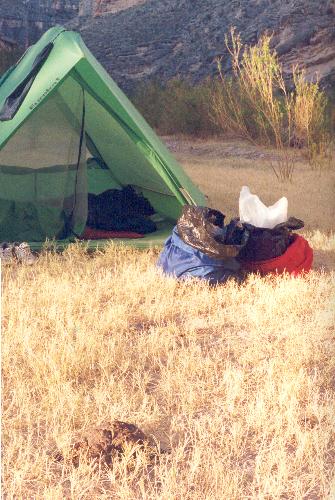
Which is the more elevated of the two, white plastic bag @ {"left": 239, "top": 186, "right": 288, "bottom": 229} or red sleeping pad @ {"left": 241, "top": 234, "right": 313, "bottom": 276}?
white plastic bag @ {"left": 239, "top": 186, "right": 288, "bottom": 229}

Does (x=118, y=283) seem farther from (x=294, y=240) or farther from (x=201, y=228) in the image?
(x=294, y=240)

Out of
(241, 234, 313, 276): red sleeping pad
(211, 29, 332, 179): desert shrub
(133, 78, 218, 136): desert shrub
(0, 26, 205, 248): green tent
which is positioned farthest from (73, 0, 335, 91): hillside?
(241, 234, 313, 276): red sleeping pad

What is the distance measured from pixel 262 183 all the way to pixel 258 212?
470 centimetres

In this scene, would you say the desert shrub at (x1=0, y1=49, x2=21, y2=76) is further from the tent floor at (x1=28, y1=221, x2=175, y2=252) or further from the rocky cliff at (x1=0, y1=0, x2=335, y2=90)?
the tent floor at (x1=28, y1=221, x2=175, y2=252)

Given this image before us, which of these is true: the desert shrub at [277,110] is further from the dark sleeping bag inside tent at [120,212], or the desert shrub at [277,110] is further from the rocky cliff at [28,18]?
the rocky cliff at [28,18]

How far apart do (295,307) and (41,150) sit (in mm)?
2518

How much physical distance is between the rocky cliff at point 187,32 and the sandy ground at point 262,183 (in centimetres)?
758

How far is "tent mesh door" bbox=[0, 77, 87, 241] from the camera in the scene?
19.6 ft

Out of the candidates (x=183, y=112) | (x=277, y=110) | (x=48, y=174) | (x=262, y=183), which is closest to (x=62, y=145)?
(x=48, y=174)

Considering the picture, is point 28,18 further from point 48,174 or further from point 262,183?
point 48,174

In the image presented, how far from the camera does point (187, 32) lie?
29.8m

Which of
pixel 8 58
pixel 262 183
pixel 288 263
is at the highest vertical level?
pixel 8 58

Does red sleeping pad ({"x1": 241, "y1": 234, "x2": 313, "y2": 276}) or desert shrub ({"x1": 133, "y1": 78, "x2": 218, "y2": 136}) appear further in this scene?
desert shrub ({"x1": 133, "y1": 78, "x2": 218, "y2": 136})

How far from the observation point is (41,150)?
612cm
